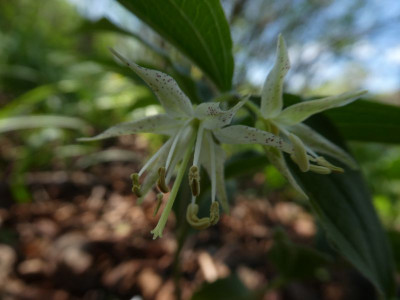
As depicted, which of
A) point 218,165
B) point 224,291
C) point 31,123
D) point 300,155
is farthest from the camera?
point 31,123

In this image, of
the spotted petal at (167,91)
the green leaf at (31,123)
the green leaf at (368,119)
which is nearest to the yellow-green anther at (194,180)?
the spotted petal at (167,91)

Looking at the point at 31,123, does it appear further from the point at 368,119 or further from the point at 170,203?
the point at 368,119

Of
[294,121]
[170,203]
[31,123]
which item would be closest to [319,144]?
[294,121]

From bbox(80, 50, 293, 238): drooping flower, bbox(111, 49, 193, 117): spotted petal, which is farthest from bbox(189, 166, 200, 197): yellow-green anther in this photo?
bbox(111, 49, 193, 117): spotted petal

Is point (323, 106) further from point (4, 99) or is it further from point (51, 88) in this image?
point (4, 99)

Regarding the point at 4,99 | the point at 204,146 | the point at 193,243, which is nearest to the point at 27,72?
the point at 4,99

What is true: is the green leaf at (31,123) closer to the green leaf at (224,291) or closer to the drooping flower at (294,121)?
the green leaf at (224,291)
